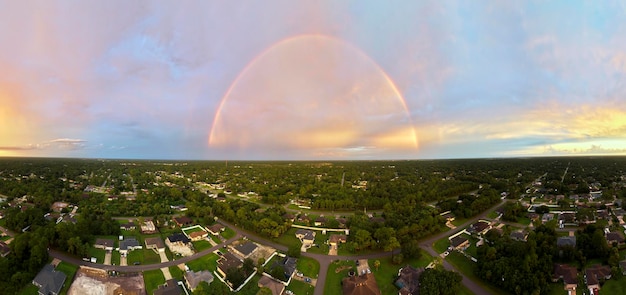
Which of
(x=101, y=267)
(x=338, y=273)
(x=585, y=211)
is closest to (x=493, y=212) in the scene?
(x=585, y=211)

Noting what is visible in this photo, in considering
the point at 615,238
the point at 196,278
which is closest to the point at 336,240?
the point at 196,278

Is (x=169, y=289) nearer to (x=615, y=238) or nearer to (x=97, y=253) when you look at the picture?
(x=97, y=253)

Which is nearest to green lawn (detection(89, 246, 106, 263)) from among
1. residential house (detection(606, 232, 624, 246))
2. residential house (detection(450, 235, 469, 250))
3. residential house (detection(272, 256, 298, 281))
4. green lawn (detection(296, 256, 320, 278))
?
residential house (detection(272, 256, 298, 281))

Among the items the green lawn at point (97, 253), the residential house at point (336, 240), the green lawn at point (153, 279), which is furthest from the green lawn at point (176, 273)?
the residential house at point (336, 240)

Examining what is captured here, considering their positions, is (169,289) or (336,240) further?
(336,240)

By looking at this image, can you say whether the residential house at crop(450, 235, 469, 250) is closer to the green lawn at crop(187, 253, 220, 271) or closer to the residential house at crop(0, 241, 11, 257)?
the green lawn at crop(187, 253, 220, 271)

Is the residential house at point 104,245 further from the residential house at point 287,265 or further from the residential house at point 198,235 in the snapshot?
the residential house at point 287,265
